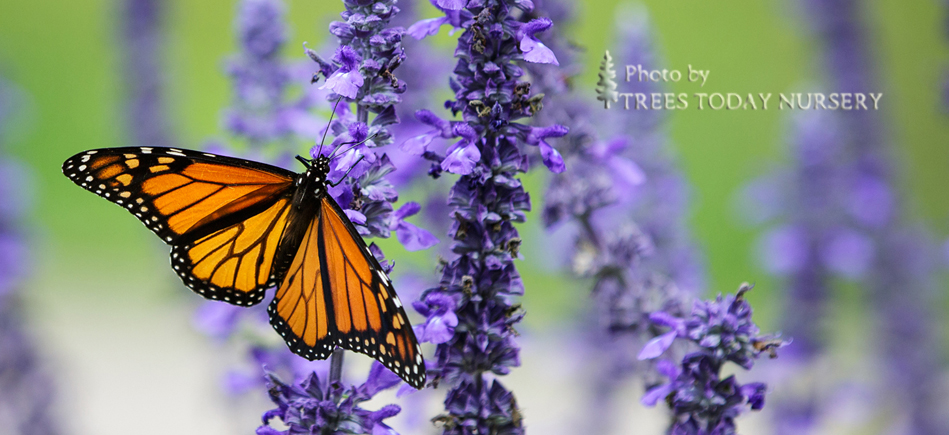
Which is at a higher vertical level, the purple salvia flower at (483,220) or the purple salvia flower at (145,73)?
the purple salvia flower at (145,73)

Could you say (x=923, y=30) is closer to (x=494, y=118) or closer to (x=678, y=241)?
(x=678, y=241)

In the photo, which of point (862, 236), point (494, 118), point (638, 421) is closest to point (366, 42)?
point (494, 118)

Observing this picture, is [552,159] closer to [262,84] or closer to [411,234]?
[411,234]

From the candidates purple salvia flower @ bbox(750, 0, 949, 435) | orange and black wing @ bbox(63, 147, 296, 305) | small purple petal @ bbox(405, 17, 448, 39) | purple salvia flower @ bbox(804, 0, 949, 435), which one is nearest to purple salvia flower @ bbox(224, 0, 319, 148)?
orange and black wing @ bbox(63, 147, 296, 305)

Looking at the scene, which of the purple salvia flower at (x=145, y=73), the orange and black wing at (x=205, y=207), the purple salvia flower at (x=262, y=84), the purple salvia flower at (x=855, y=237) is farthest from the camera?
the purple salvia flower at (x=145, y=73)

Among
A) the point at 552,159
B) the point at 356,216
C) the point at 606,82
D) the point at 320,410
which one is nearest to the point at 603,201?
the point at 606,82

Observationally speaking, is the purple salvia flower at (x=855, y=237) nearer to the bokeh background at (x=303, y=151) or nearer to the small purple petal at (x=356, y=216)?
the bokeh background at (x=303, y=151)

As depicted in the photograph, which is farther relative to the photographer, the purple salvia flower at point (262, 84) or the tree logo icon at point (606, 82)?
the purple salvia flower at point (262, 84)

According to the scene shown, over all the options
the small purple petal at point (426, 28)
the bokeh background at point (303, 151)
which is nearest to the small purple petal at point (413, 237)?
the small purple petal at point (426, 28)
